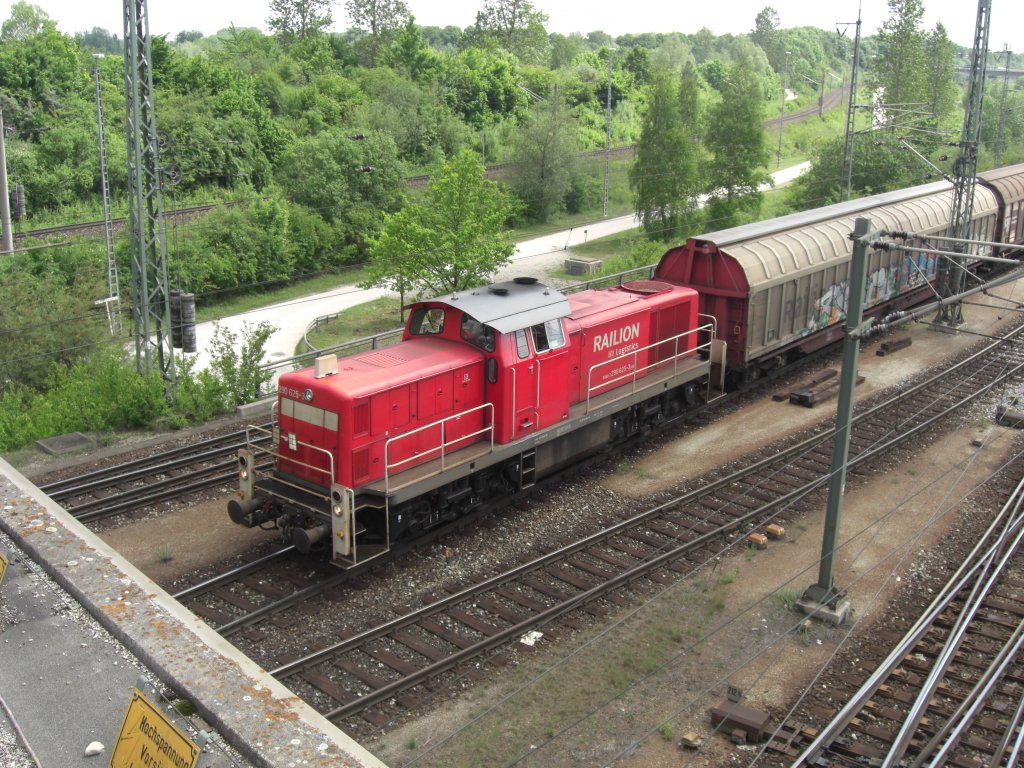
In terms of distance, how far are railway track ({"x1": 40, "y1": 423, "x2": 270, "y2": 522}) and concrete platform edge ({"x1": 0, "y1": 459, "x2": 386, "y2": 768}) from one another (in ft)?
19.5

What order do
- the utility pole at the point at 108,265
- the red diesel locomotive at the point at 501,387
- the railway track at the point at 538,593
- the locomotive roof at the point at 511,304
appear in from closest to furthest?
the railway track at the point at 538,593 < the red diesel locomotive at the point at 501,387 < the locomotive roof at the point at 511,304 < the utility pole at the point at 108,265

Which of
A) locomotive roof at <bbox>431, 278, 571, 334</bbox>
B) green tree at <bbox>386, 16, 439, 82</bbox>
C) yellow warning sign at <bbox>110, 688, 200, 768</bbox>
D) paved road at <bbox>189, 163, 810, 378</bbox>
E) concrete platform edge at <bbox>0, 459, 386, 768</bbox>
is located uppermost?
green tree at <bbox>386, 16, 439, 82</bbox>

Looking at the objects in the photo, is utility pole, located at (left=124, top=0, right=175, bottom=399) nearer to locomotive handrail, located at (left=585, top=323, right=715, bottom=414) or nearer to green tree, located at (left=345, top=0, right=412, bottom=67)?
locomotive handrail, located at (left=585, top=323, right=715, bottom=414)

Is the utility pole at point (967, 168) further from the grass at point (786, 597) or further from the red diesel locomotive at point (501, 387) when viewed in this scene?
the grass at point (786, 597)

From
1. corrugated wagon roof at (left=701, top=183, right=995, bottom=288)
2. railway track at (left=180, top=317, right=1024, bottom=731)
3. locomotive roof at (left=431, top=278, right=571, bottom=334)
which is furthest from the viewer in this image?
corrugated wagon roof at (left=701, top=183, right=995, bottom=288)

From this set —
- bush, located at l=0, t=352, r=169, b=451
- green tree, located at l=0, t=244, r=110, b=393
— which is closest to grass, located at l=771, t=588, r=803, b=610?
bush, located at l=0, t=352, r=169, b=451

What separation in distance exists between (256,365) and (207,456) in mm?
3717

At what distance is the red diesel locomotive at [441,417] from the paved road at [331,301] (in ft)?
50.4

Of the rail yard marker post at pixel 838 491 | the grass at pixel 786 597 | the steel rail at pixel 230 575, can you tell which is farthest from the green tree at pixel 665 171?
the steel rail at pixel 230 575

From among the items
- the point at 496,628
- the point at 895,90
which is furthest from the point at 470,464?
the point at 895,90

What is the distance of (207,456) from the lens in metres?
17.5

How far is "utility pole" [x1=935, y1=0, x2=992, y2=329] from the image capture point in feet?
77.8

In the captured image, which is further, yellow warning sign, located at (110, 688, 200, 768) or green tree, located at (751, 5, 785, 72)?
green tree, located at (751, 5, 785, 72)

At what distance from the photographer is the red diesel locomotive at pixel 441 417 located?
41.4 ft
